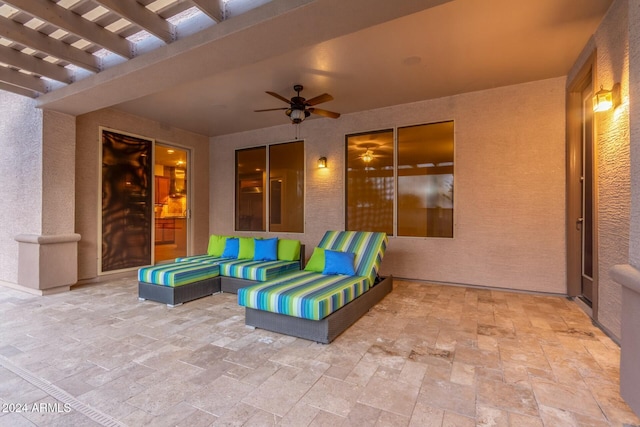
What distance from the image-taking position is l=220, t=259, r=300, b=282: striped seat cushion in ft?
13.8

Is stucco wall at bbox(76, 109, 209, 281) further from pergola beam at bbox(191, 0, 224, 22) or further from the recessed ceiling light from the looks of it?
the recessed ceiling light

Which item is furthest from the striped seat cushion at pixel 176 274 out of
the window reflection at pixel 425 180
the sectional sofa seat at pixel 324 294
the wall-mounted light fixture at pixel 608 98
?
the wall-mounted light fixture at pixel 608 98

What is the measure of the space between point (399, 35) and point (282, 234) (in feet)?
14.6

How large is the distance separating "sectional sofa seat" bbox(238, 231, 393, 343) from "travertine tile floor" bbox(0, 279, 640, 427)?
131 mm

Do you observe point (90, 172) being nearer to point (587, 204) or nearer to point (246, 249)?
point (246, 249)

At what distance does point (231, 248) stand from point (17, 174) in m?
3.47

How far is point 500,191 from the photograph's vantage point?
461cm

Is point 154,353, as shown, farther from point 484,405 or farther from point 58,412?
point 484,405

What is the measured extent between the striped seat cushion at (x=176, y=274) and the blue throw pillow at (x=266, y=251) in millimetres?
739

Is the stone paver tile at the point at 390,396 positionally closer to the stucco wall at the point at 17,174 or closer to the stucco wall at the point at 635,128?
the stucco wall at the point at 635,128

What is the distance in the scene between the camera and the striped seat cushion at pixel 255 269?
4203 millimetres

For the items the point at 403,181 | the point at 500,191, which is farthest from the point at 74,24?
the point at 500,191

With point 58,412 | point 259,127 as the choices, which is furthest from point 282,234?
point 58,412

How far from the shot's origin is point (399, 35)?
3195 millimetres
